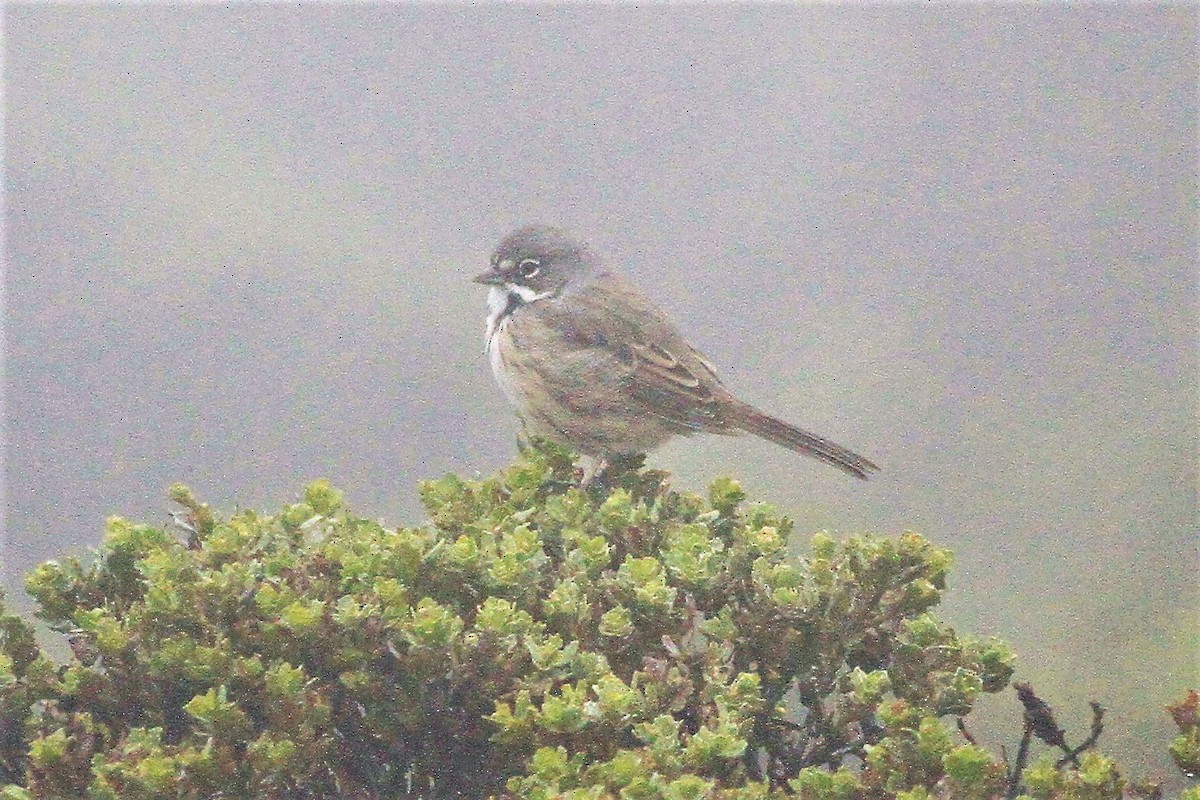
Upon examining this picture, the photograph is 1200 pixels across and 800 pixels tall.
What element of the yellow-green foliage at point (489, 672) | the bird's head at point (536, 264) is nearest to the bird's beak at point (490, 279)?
the bird's head at point (536, 264)

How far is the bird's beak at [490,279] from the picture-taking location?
21.9ft

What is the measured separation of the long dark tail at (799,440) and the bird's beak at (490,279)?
1417 mm

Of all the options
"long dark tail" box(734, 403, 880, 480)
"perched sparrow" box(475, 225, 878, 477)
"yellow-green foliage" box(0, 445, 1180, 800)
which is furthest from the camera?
"perched sparrow" box(475, 225, 878, 477)

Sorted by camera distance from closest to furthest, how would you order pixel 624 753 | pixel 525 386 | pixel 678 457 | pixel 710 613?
pixel 624 753 → pixel 710 613 → pixel 525 386 → pixel 678 457

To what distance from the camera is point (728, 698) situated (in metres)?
3.30

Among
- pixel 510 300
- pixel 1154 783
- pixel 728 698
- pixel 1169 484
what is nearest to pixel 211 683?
pixel 728 698

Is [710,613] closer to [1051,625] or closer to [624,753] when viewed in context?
[624,753]

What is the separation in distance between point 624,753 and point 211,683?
1.13 metres

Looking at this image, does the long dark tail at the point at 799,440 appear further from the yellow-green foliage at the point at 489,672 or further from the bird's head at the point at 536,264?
the yellow-green foliage at the point at 489,672

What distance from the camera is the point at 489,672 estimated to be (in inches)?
131

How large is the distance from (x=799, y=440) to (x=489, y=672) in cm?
301

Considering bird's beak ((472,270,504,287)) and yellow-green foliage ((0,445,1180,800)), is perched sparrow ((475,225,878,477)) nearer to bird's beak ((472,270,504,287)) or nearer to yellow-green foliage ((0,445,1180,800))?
bird's beak ((472,270,504,287))

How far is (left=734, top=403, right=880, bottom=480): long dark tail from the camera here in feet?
19.3

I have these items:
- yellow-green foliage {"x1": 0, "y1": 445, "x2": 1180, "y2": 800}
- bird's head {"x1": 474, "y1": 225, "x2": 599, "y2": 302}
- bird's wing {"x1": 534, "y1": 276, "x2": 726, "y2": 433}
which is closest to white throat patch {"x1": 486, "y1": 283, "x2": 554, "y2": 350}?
bird's head {"x1": 474, "y1": 225, "x2": 599, "y2": 302}
